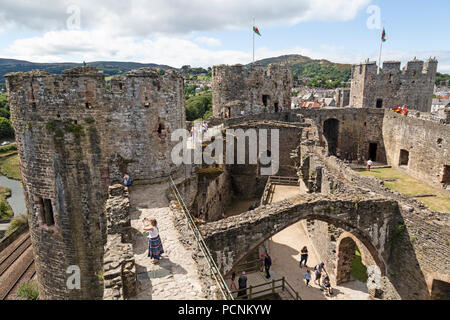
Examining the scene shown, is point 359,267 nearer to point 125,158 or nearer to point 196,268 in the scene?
Result: point 196,268

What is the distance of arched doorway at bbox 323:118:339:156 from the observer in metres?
30.6

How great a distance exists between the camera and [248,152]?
2027cm

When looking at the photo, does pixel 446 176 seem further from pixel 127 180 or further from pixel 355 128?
pixel 127 180

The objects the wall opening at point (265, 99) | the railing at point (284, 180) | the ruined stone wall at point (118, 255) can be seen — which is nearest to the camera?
the ruined stone wall at point (118, 255)

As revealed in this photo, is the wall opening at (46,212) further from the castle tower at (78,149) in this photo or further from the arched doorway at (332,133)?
the arched doorway at (332,133)

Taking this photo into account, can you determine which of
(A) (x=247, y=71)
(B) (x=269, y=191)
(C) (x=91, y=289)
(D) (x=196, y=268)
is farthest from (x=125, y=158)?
(A) (x=247, y=71)

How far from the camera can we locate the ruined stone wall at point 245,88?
75.6ft

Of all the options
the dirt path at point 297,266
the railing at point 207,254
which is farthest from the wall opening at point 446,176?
the railing at point 207,254

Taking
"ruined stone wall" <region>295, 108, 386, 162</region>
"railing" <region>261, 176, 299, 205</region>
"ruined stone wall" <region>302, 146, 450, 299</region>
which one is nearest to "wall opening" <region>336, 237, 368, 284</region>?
"ruined stone wall" <region>302, 146, 450, 299</region>

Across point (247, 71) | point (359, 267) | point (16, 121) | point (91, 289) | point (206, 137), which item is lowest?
point (359, 267)

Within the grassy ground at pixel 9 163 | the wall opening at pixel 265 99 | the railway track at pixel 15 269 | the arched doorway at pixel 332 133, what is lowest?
the railway track at pixel 15 269

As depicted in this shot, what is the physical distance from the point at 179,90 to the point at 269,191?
8721 mm

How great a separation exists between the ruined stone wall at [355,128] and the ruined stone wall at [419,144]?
774 mm

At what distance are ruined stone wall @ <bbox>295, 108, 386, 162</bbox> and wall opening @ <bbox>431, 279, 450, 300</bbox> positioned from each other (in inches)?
788
